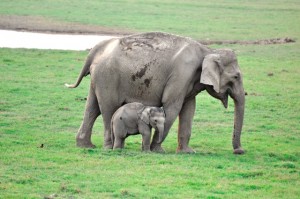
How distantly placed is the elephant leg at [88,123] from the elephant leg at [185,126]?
5.21 feet

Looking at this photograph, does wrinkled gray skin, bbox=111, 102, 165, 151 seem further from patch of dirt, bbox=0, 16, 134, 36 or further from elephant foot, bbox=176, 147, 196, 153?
patch of dirt, bbox=0, 16, 134, 36

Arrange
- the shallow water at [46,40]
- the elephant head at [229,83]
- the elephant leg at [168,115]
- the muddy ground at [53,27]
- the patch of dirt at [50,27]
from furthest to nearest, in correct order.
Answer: the patch of dirt at [50,27] → the muddy ground at [53,27] → the shallow water at [46,40] → the elephant head at [229,83] → the elephant leg at [168,115]

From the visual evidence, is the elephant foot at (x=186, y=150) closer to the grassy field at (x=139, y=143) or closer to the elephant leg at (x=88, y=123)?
the grassy field at (x=139, y=143)

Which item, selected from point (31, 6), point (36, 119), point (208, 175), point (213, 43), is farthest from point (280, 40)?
A: point (208, 175)

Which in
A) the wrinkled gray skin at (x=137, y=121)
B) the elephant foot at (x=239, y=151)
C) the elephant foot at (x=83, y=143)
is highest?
the wrinkled gray skin at (x=137, y=121)

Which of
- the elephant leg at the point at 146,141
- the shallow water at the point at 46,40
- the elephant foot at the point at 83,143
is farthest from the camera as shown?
the shallow water at the point at 46,40

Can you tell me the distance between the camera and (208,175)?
14.7m

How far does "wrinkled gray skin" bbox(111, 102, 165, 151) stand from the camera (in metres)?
16.4

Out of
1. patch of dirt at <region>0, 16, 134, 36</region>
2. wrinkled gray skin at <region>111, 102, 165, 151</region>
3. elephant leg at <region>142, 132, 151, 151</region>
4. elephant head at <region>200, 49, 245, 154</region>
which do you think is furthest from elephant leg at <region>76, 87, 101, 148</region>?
patch of dirt at <region>0, 16, 134, 36</region>

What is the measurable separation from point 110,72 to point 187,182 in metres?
3.66

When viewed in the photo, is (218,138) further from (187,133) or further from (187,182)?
(187,182)

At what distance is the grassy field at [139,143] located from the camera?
13.8 metres

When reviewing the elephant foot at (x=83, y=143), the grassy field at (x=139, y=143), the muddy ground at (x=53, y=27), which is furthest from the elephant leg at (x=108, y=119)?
the muddy ground at (x=53, y=27)

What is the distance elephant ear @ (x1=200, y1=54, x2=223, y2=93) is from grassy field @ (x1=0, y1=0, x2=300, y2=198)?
1320 millimetres
